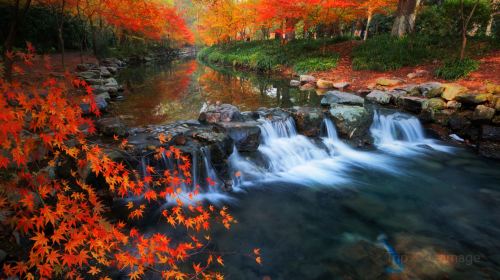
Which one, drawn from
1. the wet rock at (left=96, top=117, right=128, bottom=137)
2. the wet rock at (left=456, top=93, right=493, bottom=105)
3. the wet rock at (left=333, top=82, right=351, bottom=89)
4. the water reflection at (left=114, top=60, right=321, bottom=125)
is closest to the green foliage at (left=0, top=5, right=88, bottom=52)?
the water reflection at (left=114, top=60, right=321, bottom=125)

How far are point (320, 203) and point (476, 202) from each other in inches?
135

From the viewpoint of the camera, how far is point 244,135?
800cm

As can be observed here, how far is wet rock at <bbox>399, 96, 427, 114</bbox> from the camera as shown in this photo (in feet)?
34.9

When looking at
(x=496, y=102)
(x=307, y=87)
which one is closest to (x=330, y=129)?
(x=496, y=102)

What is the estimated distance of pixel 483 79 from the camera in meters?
11.5

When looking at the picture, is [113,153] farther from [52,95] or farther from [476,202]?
[476,202]

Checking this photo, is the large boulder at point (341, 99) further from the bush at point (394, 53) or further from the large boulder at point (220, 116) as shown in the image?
the bush at point (394, 53)

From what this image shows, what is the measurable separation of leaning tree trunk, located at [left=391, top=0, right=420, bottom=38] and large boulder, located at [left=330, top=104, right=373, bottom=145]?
10.9 meters

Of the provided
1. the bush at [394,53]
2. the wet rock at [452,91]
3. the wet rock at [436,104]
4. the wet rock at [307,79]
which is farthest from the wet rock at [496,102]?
the wet rock at [307,79]

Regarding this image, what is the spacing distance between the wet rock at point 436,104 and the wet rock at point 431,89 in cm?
39

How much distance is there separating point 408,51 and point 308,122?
32.5 ft

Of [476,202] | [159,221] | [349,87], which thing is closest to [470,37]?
[349,87]

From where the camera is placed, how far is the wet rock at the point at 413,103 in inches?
419

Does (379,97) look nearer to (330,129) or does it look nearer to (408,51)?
(330,129)
